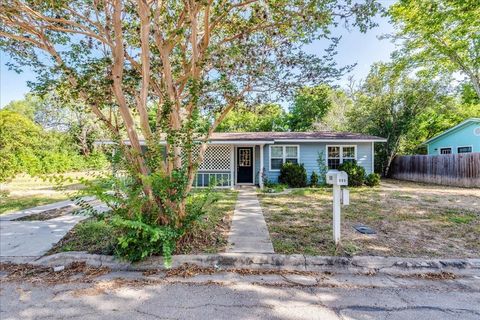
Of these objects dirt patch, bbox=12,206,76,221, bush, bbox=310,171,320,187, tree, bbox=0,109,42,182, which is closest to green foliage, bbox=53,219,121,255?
dirt patch, bbox=12,206,76,221

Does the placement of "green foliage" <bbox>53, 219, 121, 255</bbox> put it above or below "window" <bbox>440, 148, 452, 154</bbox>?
below

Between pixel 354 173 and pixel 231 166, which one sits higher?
pixel 231 166

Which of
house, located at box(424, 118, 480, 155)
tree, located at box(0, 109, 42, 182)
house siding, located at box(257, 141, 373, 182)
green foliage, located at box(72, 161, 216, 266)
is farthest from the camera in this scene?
tree, located at box(0, 109, 42, 182)

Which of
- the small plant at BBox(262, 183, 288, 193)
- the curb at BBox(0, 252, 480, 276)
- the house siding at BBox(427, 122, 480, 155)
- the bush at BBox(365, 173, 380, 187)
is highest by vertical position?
the house siding at BBox(427, 122, 480, 155)

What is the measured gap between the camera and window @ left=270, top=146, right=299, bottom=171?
490 inches

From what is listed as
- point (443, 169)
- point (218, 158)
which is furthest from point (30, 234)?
point (443, 169)

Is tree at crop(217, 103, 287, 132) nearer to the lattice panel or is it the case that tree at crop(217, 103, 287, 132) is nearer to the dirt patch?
the lattice panel

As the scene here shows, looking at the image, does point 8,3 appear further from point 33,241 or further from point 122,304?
point 122,304

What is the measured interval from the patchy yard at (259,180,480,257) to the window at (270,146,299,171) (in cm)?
438

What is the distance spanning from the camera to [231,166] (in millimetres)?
11789

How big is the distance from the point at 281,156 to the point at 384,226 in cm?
762

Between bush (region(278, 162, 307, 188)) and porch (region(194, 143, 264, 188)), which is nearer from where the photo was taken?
bush (region(278, 162, 307, 188))

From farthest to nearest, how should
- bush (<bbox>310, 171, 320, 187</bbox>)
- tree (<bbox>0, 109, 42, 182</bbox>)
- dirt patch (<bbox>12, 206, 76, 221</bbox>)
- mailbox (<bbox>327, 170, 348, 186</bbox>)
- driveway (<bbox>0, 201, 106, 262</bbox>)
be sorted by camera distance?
tree (<bbox>0, 109, 42, 182</bbox>) < bush (<bbox>310, 171, 320, 187</bbox>) < dirt patch (<bbox>12, 206, 76, 221</bbox>) < driveway (<bbox>0, 201, 106, 262</bbox>) < mailbox (<bbox>327, 170, 348, 186</bbox>)

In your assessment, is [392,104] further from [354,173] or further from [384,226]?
[384,226]
